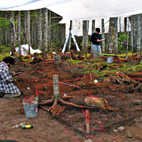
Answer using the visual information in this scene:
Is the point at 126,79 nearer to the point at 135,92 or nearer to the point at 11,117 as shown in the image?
the point at 135,92

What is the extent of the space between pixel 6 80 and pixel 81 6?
9.60 feet

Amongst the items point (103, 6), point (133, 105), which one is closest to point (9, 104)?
point (133, 105)

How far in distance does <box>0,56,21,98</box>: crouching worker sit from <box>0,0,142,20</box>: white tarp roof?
3.93ft

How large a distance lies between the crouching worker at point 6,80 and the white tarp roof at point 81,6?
1197 mm

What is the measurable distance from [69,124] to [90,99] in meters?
0.78

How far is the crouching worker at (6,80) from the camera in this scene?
14.3 ft

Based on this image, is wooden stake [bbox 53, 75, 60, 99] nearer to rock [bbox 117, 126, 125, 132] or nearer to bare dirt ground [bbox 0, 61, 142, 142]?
bare dirt ground [bbox 0, 61, 142, 142]

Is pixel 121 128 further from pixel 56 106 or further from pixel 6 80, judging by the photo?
pixel 6 80

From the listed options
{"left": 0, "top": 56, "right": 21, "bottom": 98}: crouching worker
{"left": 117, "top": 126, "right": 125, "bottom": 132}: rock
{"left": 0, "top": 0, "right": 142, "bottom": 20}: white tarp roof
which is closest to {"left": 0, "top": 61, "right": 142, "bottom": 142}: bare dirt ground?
{"left": 117, "top": 126, "right": 125, "bottom": 132}: rock

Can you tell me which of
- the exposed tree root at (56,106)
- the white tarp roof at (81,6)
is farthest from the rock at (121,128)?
the white tarp roof at (81,6)

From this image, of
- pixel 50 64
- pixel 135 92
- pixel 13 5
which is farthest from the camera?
pixel 50 64

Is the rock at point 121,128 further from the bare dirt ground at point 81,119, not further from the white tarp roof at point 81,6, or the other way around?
the white tarp roof at point 81,6

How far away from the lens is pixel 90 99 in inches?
140

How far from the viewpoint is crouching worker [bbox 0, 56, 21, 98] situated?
437cm
